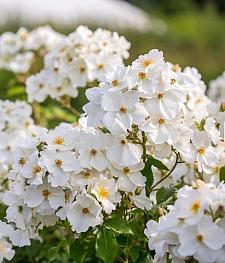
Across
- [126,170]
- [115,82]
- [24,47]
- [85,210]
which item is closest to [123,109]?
[115,82]

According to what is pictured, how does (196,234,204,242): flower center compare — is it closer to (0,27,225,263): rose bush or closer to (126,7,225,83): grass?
(0,27,225,263): rose bush

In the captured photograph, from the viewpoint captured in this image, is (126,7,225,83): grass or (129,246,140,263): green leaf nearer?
(129,246,140,263): green leaf

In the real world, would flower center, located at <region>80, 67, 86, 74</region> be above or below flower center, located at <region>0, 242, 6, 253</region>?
above

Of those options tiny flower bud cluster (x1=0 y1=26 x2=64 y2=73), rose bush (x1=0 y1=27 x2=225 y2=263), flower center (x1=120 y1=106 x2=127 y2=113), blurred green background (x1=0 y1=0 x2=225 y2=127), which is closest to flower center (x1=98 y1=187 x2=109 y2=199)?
rose bush (x1=0 y1=27 x2=225 y2=263)

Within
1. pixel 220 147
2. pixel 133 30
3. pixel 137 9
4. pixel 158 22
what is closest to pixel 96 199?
pixel 220 147

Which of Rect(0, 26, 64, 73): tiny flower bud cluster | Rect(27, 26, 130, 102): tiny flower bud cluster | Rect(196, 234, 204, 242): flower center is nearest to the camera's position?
Rect(196, 234, 204, 242): flower center

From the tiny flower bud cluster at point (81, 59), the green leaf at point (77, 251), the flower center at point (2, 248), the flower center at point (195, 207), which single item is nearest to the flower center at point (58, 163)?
the green leaf at point (77, 251)
